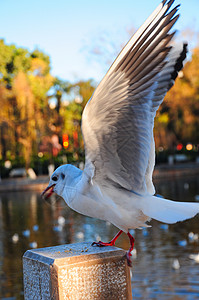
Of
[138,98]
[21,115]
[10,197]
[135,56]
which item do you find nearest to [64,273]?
[138,98]

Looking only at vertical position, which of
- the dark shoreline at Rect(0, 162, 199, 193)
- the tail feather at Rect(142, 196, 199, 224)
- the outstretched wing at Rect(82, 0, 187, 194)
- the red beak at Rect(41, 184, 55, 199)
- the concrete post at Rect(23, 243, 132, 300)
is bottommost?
the dark shoreline at Rect(0, 162, 199, 193)

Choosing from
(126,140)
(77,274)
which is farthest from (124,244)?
(126,140)

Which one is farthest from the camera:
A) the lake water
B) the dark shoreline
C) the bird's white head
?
the dark shoreline

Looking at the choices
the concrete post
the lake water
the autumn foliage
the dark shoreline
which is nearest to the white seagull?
the concrete post

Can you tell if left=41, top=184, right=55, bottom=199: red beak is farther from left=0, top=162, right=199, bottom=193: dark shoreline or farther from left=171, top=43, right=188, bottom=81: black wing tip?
left=0, top=162, right=199, bottom=193: dark shoreline

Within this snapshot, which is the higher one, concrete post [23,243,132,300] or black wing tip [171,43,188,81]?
black wing tip [171,43,188,81]

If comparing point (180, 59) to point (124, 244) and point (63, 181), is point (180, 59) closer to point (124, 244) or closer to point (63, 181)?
point (63, 181)

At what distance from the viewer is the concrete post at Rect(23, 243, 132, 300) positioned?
7.38ft

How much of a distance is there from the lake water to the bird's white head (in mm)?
201

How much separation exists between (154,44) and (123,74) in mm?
218

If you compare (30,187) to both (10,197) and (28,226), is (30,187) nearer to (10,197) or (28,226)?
(10,197)

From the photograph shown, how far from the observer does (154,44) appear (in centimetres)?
219

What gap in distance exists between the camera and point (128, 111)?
229 centimetres

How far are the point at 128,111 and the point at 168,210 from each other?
550mm
